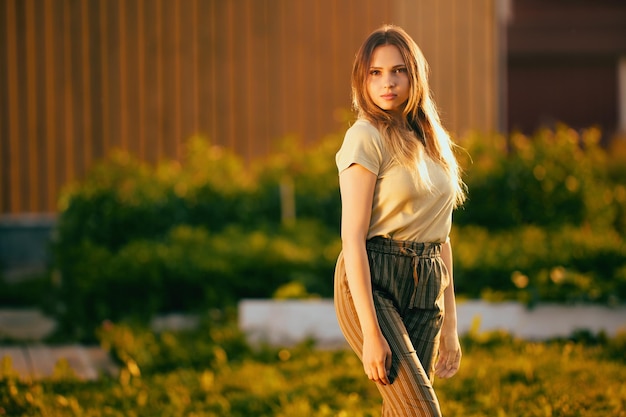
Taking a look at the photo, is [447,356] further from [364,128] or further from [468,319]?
[468,319]

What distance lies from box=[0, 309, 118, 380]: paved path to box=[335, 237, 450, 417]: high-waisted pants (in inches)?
106

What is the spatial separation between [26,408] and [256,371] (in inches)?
50.7

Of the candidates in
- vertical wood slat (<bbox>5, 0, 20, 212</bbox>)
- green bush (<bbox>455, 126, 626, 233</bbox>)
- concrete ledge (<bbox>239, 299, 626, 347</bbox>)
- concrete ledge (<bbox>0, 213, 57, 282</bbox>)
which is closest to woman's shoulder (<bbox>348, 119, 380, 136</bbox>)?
concrete ledge (<bbox>239, 299, 626, 347</bbox>)

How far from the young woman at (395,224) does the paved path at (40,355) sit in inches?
108

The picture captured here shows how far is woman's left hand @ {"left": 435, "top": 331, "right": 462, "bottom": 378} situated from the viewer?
9.94 ft

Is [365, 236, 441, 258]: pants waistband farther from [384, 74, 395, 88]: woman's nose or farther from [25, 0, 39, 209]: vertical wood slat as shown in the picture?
[25, 0, 39, 209]: vertical wood slat

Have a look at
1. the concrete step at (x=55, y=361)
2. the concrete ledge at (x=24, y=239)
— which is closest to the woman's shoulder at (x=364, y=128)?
the concrete step at (x=55, y=361)

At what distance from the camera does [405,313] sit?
2777mm

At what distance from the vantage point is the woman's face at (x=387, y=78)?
2.72 m

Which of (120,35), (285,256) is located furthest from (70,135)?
(285,256)

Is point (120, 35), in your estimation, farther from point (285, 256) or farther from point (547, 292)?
point (547, 292)

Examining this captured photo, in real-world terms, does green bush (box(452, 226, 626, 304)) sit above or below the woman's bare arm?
below

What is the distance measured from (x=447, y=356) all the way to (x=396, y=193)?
2.33 ft

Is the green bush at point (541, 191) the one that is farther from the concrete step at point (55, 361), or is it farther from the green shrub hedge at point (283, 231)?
the concrete step at point (55, 361)
